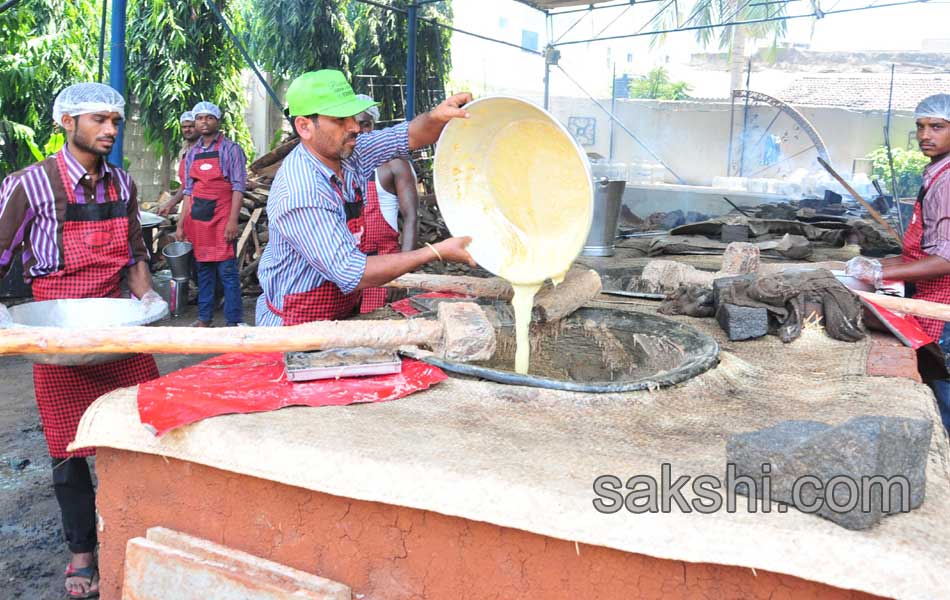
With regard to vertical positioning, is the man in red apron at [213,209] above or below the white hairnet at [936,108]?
below

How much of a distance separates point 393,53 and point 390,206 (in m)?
7.13

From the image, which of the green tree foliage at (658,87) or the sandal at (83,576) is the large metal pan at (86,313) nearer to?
the sandal at (83,576)

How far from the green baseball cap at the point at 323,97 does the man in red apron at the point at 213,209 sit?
3894mm

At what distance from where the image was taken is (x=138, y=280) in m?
2.97

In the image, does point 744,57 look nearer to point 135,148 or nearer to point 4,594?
point 135,148

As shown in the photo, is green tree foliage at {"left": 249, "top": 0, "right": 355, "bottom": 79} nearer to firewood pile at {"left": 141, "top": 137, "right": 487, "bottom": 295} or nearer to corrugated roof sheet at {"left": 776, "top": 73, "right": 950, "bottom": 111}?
firewood pile at {"left": 141, "top": 137, "right": 487, "bottom": 295}

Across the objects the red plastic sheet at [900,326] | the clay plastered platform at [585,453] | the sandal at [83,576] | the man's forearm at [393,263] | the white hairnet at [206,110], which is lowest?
the sandal at [83,576]

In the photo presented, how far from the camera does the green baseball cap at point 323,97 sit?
8.23 ft

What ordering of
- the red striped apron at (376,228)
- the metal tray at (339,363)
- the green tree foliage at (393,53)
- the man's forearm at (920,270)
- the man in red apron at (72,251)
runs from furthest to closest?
the green tree foliage at (393,53), the red striped apron at (376,228), the man's forearm at (920,270), the man in red apron at (72,251), the metal tray at (339,363)

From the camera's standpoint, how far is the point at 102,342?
2182mm

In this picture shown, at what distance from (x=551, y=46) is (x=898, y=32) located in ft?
62.9

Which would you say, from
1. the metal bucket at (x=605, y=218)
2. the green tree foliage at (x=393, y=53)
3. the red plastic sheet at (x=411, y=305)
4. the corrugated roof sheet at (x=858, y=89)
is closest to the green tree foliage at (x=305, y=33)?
the green tree foliage at (x=393, y=53)

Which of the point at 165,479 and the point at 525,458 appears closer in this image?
the point at 525,458

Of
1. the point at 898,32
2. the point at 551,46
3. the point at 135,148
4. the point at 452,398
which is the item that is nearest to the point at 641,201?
the point at 551,46
